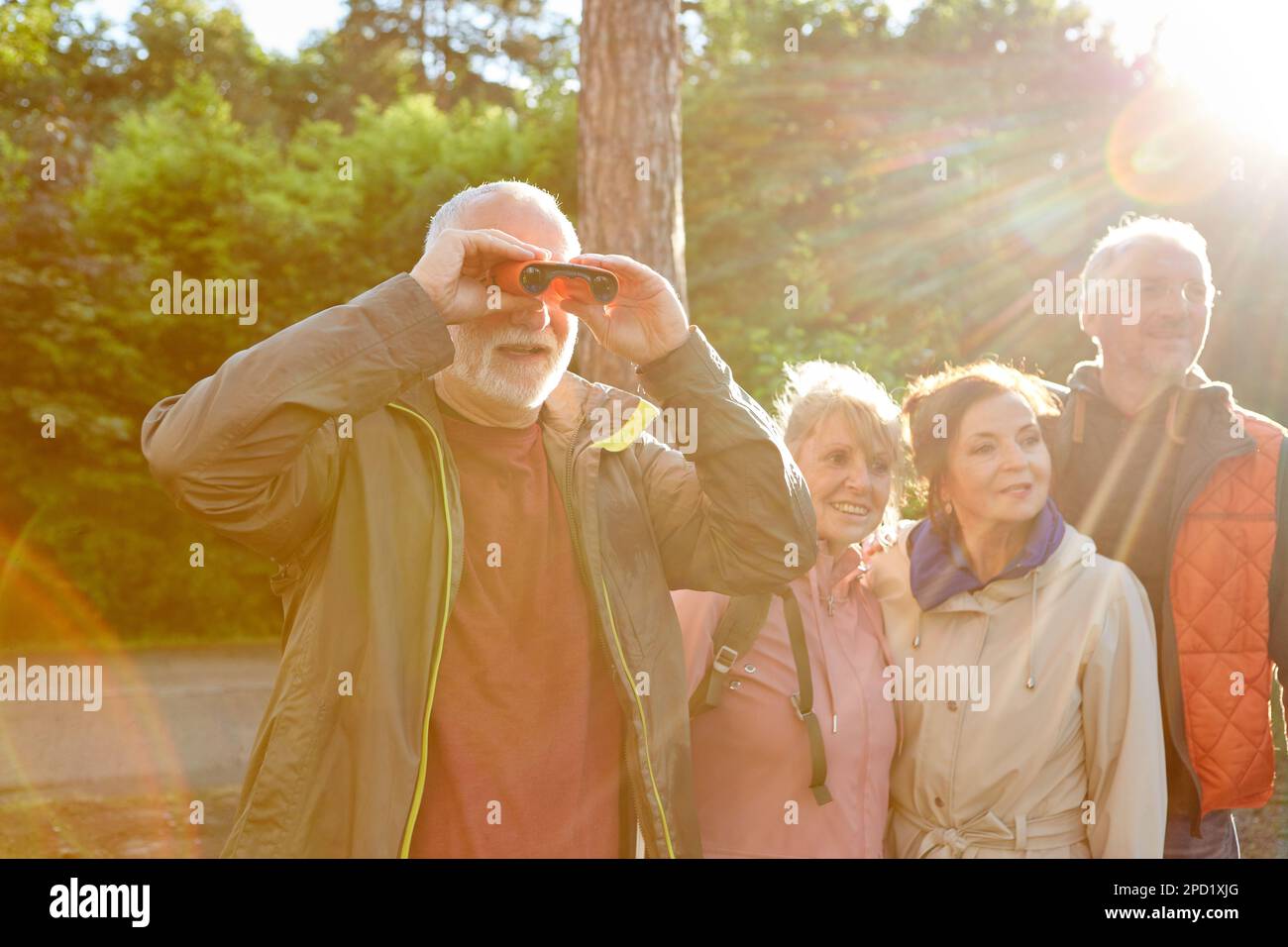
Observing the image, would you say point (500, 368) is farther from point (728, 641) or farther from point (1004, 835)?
point (1004, 835)

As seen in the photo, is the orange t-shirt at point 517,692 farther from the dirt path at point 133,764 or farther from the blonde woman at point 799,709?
the dirt path at point 133,764

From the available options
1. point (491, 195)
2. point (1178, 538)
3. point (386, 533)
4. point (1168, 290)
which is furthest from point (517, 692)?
point (1168, 290)

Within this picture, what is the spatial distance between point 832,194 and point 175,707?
22.3 feet

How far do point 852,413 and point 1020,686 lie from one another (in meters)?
0.84

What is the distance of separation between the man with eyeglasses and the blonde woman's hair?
68cm

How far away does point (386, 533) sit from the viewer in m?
2.37

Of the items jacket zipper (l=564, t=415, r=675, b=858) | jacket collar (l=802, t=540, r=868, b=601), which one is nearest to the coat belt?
jacket collar (l=802, t=540, r=868, b=601)

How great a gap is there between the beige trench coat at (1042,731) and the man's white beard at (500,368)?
4.22 ft

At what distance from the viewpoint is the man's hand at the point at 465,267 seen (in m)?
2.45

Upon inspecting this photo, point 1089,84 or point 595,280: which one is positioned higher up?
point 1089,84
